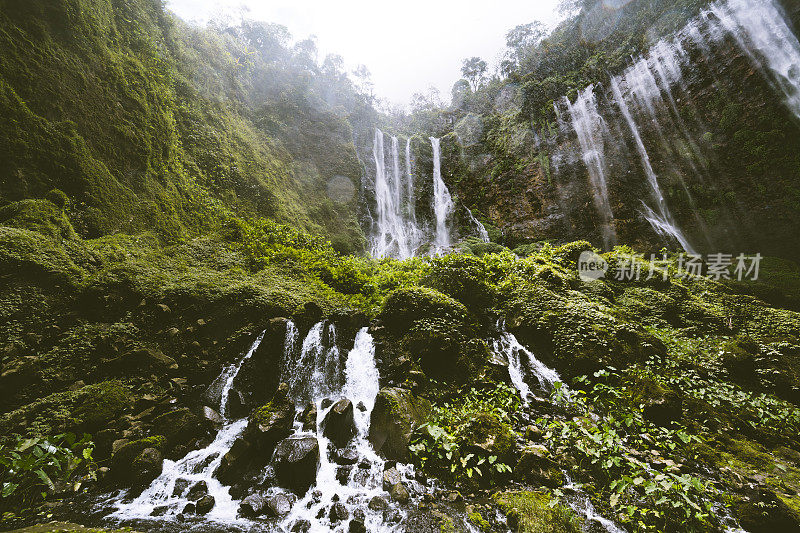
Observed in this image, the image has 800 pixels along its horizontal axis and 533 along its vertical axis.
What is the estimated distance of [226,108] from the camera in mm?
13461

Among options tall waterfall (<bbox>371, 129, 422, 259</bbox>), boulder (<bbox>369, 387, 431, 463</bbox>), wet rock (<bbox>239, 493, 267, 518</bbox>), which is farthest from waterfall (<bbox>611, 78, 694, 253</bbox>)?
wet rock (<bbox>239, 493, 267, 518</bbox>)

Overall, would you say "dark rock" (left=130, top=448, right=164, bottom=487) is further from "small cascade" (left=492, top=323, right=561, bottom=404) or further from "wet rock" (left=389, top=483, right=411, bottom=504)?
"small cascade" (left=492, top=323, right=561, bottom=404)

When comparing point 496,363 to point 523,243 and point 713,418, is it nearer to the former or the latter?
point 713,418

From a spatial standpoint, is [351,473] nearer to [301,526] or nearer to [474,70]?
[301,526]

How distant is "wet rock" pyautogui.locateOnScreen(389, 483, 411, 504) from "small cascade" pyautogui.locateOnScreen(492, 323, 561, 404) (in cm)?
309

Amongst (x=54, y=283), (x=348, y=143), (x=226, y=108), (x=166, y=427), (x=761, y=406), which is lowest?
(x=761, y=406)

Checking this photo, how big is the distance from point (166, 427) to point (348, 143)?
708 inches

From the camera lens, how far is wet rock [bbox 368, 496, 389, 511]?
377cm

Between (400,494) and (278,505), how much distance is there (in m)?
1.57

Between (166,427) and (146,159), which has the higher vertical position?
(146,159)

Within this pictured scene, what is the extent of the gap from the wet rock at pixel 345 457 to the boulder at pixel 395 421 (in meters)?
0.41

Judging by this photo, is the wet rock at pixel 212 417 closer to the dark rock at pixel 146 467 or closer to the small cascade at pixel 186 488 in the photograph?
the small cascade at pixel 186 488

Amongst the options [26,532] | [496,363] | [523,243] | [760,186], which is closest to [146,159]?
[26,532]

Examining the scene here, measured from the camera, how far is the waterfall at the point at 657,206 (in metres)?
14.1
